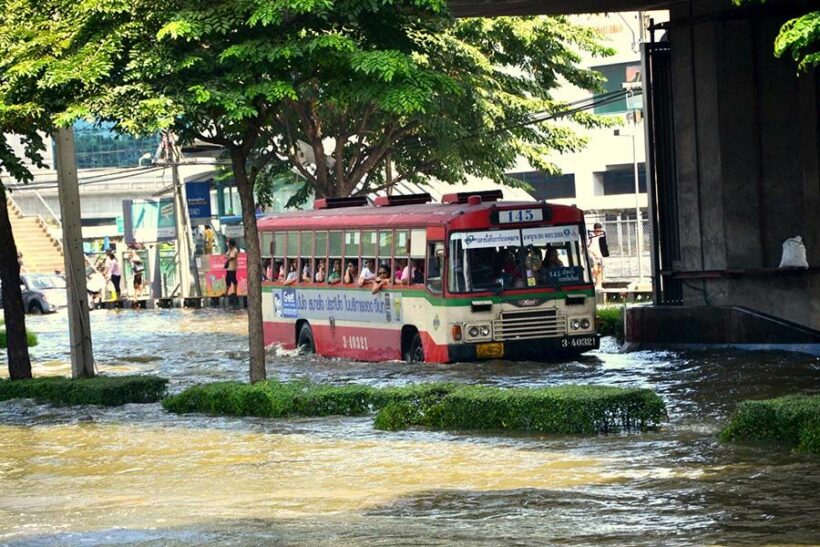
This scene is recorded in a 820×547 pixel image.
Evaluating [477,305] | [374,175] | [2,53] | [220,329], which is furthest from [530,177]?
[2,53]

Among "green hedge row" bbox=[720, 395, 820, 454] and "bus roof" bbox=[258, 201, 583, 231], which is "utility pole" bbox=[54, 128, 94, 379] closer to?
"bus roof" bbox=[258, 201, 583, 231]

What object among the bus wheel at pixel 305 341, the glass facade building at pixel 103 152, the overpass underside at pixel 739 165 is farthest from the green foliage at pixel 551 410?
the glass facade building at pixel 103 152

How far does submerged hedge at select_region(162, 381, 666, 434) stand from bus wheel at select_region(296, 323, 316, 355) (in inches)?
320

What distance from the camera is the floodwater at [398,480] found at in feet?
38.4

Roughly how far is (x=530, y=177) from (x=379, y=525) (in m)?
63.3

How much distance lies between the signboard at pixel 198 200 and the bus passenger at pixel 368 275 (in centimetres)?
2692

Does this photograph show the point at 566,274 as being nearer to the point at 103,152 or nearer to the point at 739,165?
the point at 739,165

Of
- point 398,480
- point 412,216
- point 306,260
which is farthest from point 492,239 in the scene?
point 398,480

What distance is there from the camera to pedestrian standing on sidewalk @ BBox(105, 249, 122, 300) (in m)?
56.2

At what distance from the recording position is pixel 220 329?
134ft

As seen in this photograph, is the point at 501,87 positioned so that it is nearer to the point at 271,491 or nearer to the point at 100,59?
the point at 100,59

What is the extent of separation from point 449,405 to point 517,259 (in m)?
7.38

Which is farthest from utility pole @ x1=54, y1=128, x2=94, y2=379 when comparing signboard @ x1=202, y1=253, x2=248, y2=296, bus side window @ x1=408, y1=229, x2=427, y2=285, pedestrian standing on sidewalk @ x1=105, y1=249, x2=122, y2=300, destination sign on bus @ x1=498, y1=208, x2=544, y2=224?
pedestrian standing on sidewalk @ x1=105, y1=249, x2=122, y2=300

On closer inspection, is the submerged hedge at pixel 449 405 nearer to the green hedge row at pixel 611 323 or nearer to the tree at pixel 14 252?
the tree at pixel 14 252
